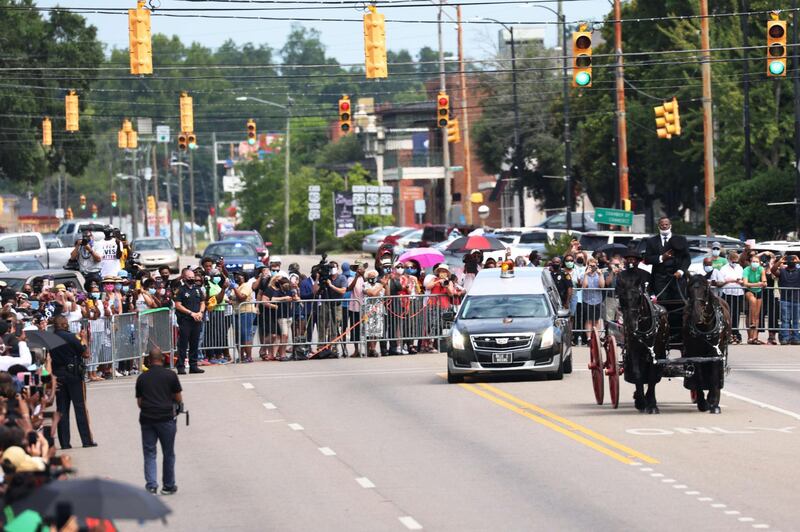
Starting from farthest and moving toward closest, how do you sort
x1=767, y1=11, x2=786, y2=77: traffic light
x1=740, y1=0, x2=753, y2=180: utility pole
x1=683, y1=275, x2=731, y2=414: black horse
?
1. x1=740, y1=0, x2=753, y2=180: utility pole
2. x1=767, y1=11, x2=786, y2=77: traffic light
3. x1=683, y1=275, x2=731, y2=414: black horse

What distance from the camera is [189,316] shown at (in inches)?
1141

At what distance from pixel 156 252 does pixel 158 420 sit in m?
46.9

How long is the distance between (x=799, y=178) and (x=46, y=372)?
33.5 metres

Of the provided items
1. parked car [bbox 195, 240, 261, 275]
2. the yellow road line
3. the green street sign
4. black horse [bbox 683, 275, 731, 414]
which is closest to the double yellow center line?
the yellow road line

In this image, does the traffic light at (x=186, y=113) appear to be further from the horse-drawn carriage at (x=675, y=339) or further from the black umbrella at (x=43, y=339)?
the black umbrella at (x=43, y=339)

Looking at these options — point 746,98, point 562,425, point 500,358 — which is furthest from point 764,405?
point 746,98

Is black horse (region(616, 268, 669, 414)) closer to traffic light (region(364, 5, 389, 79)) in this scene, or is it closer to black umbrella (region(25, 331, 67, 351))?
black umbrella (region(25, 331, 67, 351))

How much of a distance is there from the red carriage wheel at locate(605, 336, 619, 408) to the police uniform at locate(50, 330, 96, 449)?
670 centimetres

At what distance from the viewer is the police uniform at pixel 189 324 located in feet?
94.9

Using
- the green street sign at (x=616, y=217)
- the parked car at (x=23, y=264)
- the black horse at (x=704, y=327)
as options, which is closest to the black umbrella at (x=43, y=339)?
the black horse at (x=704, y=327)

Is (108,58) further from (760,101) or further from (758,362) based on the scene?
(758,362)

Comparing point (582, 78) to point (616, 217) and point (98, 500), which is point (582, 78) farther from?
point (98, 500)

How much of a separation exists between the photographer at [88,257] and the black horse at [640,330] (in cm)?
1636

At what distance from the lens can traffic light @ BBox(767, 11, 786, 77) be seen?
1199 inches
